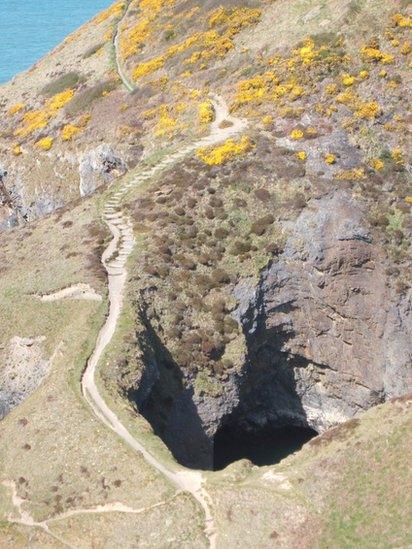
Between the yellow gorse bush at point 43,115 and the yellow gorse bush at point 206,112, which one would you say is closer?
the yellow gorse bush at point 206,112

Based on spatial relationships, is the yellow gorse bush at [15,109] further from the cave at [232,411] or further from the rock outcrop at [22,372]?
the cave at [232,411]

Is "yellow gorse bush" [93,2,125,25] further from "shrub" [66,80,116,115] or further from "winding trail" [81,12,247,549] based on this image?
"shrub" [66,80,116,115]

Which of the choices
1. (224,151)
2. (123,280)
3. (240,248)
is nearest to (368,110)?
(224,151)

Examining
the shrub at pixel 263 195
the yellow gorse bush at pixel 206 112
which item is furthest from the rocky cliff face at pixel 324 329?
the yellow gorse bush at pixel 206 112

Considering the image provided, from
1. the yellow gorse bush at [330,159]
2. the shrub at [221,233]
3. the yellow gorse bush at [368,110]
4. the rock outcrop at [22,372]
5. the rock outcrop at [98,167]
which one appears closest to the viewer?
the rock outcrop at [22,372]

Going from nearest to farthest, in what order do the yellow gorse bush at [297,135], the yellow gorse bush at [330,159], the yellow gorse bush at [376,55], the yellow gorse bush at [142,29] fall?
1. the yellow gorse bush at [330,159]
2. the yellow gorse bush at [297,135]
3. the yellow gorse bush at [376,55]
4. the yellow gorse bush at [142,29]
